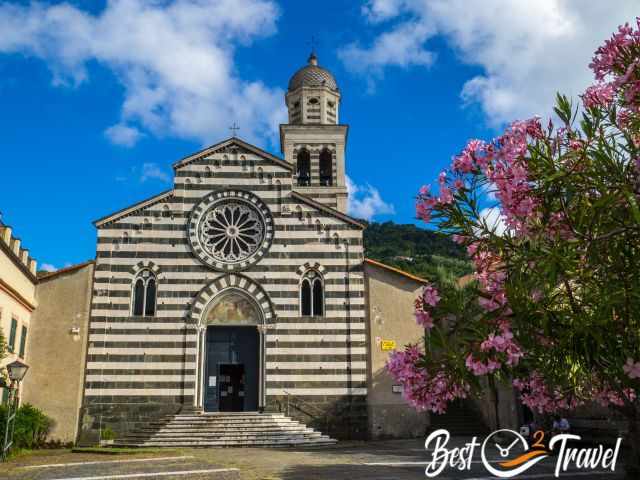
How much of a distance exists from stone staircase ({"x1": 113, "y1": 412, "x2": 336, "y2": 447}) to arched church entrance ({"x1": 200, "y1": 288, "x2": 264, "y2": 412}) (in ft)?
4.08

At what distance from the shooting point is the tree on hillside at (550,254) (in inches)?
249

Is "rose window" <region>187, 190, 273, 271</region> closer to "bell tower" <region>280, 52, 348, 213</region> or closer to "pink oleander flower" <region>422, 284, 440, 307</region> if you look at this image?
"bell tower" <region>280, 52, 348, 213</region>

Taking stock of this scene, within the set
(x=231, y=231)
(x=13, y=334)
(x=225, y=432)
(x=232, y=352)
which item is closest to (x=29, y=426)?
(x=13, y=334)

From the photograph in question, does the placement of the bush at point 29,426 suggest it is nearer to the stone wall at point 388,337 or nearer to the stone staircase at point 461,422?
the stone wall at point 388,337

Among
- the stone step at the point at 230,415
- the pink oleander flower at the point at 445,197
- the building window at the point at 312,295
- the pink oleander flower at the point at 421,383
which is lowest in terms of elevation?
the stone step at the point at 230,415

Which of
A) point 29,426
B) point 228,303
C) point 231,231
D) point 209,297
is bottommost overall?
point 29,426

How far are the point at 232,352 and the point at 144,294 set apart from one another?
410cm

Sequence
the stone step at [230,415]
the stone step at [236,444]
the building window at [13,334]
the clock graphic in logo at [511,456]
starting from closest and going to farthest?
the clock graphic in logo at [511,456] → the building window at [13,334] → the stone step at [236,444] → the stone step at [230,415]

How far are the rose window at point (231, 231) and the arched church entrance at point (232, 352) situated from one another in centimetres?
158

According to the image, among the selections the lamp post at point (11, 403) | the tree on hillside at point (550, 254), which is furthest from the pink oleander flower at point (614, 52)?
the lamp post at point (11, 403)

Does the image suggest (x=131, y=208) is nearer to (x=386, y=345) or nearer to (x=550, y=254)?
(x=386, y=345)

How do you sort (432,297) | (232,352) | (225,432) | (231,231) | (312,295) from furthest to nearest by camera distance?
(231,231), (312,295), (232,352), (225,432), (432,297)

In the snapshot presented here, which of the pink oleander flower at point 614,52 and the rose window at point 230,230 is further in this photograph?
the rose window at point 230,230

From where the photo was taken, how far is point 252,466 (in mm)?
15398
